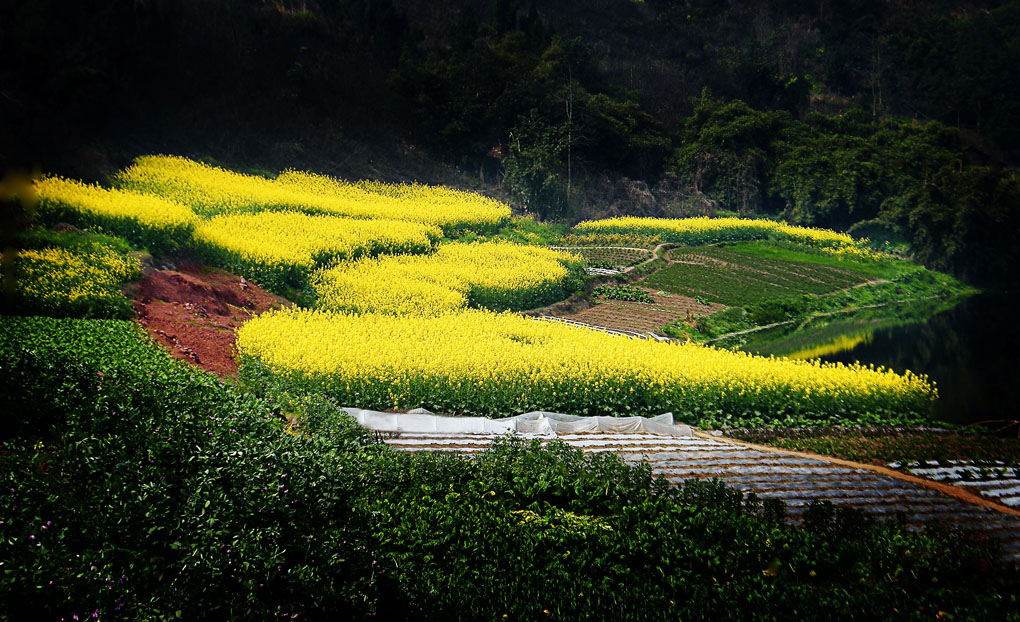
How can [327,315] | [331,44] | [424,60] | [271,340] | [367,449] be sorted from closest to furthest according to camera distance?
[367,449] → [271,340] → [327,315] → [331,44] → [424,60]

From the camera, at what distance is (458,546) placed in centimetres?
445

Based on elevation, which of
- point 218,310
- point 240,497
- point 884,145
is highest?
point 884,145

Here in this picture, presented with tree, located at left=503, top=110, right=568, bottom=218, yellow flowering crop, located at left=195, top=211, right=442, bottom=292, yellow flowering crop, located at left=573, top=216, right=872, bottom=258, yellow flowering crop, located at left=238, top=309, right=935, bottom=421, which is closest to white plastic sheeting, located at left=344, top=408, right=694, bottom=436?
yellow flowering crop, located at left=238, top=309, right=935, bottom=421

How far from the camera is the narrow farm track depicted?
5.44 meters

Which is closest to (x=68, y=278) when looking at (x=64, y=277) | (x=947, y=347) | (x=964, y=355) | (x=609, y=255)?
(x=64, y=277)

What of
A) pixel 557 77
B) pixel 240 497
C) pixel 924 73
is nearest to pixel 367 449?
pixel 240 497

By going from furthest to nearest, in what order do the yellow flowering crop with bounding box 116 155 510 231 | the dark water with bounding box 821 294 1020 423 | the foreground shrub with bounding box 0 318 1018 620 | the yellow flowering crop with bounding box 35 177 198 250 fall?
the yellow flowering crop with bounding box 116 155 510 231, the dark water with bounding box 821 294 1020 423, the yellow flowering crop with bounding box 35 177 198 250, the foreground shrub with bounding box 0 318 1018 620

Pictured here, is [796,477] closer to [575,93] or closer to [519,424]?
[519,424]

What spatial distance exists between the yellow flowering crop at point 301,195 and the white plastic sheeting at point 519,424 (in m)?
6.55

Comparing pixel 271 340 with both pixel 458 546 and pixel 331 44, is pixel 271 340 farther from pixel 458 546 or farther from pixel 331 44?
pixel 331 44

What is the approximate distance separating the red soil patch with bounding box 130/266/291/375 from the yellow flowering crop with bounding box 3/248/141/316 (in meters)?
0.35

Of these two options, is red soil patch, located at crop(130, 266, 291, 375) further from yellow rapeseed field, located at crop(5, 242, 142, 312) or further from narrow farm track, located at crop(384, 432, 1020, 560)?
narrow farm track, located at crop(384, 432, 1020, 560)

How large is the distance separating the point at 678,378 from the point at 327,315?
16.2ft

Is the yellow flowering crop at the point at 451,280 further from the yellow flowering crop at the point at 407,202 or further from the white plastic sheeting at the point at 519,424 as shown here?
the white plastic sheeting at the point at 519,424
